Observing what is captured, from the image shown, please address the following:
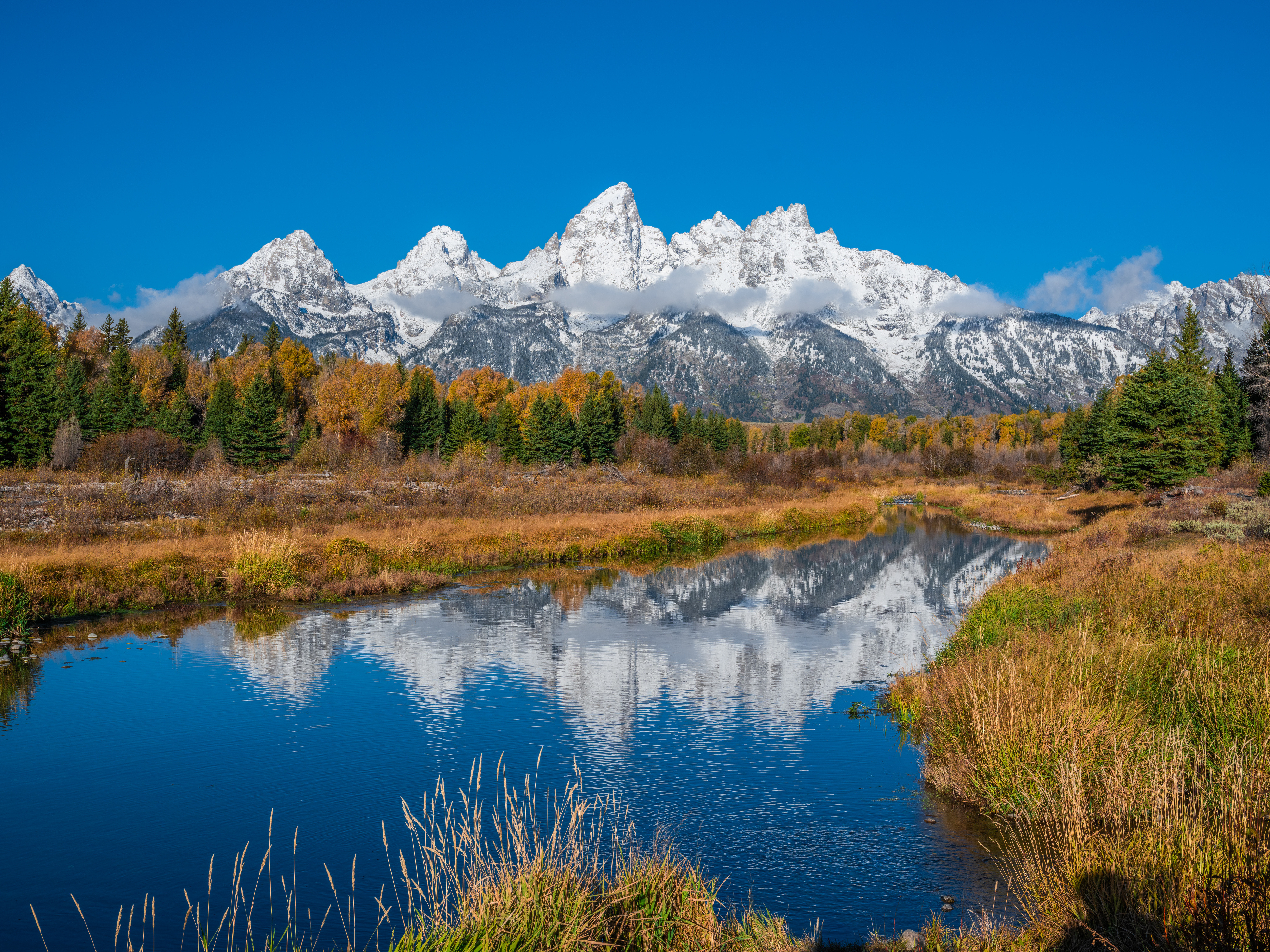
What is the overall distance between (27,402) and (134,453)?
22.8 feet

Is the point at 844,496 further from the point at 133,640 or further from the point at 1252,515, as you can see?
the point at 133,640

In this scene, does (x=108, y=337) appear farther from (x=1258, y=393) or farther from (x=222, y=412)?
(x=1258, y=393)

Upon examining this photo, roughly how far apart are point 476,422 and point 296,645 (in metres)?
73.0

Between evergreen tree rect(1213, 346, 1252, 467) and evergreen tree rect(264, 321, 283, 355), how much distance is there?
80657 millimetres

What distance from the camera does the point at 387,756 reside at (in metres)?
11.9

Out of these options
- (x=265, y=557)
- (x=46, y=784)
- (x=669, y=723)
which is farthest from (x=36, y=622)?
(x=669, y=723)

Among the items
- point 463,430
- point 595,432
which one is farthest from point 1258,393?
point 463,430

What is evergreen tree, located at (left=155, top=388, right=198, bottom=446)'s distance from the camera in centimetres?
6981

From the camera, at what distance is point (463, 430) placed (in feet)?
297

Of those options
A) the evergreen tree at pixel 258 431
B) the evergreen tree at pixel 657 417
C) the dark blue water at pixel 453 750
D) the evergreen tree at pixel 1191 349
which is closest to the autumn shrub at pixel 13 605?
the dark blue water at pixel 453 750

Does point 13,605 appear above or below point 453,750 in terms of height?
above

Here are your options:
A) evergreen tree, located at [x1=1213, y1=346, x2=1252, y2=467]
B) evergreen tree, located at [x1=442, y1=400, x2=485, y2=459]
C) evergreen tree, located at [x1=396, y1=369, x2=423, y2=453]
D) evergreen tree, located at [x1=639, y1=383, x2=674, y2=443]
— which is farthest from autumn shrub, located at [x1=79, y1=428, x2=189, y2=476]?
evergreen tree, located at [x1=1213, y1=346, x2=1252, y2=467]

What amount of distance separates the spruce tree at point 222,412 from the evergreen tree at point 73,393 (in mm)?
8994

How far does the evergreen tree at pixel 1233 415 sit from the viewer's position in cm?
5938
